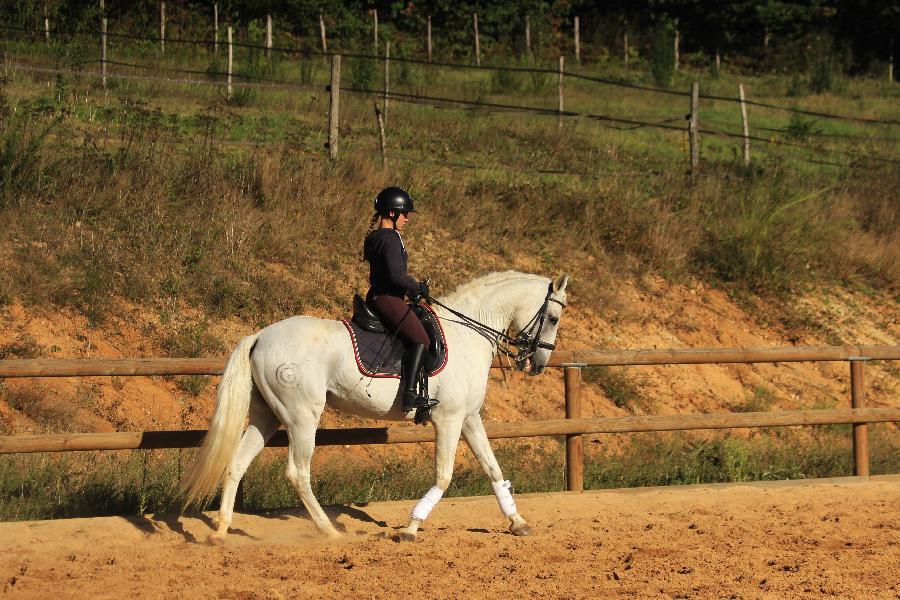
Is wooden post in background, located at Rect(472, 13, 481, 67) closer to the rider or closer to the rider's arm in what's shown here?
the rider

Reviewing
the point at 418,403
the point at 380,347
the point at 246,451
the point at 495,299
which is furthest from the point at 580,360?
the point at 246,451

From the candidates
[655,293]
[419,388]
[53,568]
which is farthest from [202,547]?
[655,293]

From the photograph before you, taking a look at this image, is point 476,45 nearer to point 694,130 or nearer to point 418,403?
point 694,130

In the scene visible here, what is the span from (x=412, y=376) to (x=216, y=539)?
174 cm

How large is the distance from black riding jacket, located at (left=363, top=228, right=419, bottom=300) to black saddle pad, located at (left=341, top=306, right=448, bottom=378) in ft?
0.94

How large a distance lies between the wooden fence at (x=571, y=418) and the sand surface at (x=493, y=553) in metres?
0.55

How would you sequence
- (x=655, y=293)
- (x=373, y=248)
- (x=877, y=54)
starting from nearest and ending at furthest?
(x=373, y=248)
(x=655, y=293)
(x=877, y=54)

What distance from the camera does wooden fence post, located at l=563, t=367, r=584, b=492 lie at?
9.25 m

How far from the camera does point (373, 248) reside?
7.70m

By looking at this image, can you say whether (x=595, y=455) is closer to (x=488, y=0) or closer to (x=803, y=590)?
(x=803, y=590)

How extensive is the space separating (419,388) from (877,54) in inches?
1599

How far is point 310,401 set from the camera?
7.46 metres

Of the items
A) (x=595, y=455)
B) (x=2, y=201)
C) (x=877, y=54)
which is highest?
(x=877, y=54)

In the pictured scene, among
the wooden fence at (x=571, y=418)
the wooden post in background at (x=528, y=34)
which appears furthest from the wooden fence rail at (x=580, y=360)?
the wooden post in background at (x=528, y=34)
